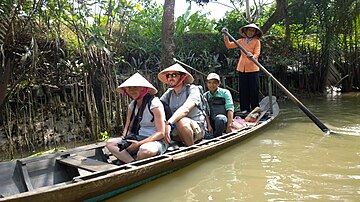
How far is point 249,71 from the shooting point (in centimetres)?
657

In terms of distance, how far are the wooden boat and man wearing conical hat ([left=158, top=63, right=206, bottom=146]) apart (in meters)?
0.20

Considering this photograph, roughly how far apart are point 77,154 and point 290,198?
2.39 meters

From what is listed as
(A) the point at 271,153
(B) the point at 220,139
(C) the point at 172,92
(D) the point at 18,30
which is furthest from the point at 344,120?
(D) the point at 18,30

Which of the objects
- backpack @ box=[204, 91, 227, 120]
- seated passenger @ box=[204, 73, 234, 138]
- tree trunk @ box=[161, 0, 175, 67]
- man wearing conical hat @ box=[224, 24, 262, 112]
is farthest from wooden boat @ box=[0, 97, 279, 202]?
tree trunk @ box=[161, 0, 175, 67]

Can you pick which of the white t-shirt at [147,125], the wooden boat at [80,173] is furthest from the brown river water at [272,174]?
the white t-shirt at [147,125]

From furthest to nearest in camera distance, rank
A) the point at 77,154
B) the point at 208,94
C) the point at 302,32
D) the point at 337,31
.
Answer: the point at 302,32 → the point at 337,31 → the point at 208,94 → the point at 77,154

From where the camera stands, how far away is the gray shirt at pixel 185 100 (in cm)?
418

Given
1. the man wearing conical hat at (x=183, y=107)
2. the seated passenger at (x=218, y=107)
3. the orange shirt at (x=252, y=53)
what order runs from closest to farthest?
the man wearing conical hat at (x=183, y=107)
the seated passenger at (x=218, y=107)
the orange shirt at (x=252, y=53)

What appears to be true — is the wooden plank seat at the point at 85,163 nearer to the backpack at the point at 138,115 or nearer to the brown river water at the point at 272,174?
the brown river water at the point at 272,174

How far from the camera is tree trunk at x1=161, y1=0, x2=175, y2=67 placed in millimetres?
6930

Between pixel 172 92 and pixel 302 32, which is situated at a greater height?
pixel 302 32

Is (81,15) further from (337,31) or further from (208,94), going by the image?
(337,31)

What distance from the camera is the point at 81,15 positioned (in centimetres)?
579

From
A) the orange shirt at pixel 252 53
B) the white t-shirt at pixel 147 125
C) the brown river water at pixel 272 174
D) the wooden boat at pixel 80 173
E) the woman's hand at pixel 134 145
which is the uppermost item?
the orange shirt at pixel 252 53
